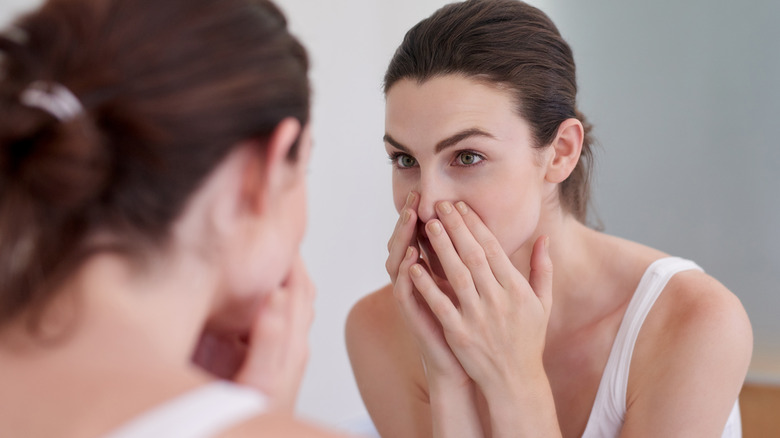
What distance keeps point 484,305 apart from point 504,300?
1.5 inches

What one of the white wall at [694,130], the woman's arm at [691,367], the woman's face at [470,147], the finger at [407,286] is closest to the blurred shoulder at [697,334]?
the woman's arm at [691,367]

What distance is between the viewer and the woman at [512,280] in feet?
4.13

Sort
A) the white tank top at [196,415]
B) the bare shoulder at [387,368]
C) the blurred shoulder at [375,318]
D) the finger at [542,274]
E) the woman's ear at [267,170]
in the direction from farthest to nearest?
the blurred shoulder at [375,318], the bare shoulder at [387,368], the finger at [542,274], the woman's ear at [267,170], the white tank top at [196,415]

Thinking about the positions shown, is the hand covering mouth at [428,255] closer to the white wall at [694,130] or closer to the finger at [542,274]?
the finger at [542,274]

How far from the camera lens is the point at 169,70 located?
67 centimetres

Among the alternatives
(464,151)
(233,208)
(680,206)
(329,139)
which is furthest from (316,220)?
(233,208)

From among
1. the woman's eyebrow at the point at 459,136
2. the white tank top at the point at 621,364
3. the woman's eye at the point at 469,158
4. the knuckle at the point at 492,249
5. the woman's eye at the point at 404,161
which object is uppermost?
the woman's eyebrow at the point at 459,136

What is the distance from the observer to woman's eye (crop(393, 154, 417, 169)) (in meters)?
1.39

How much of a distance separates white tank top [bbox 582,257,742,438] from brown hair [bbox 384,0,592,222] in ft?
1.18

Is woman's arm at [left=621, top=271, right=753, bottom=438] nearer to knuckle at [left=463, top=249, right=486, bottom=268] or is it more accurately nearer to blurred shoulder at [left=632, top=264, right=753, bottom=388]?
blurred shoulder at [left=632, top=264, right=753, bottom=388]

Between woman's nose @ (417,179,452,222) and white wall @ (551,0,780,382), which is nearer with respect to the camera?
woman's nose @ (417,179,452,222)

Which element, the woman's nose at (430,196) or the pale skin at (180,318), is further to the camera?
the woman's nose at (430,196)

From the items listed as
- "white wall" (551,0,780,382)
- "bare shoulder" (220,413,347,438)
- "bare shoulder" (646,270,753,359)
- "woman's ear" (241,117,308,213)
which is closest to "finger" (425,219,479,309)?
"bare shoulder" (646,270,753,359)

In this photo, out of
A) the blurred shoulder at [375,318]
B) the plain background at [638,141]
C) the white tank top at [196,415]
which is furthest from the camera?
the plain background at [638,141]
